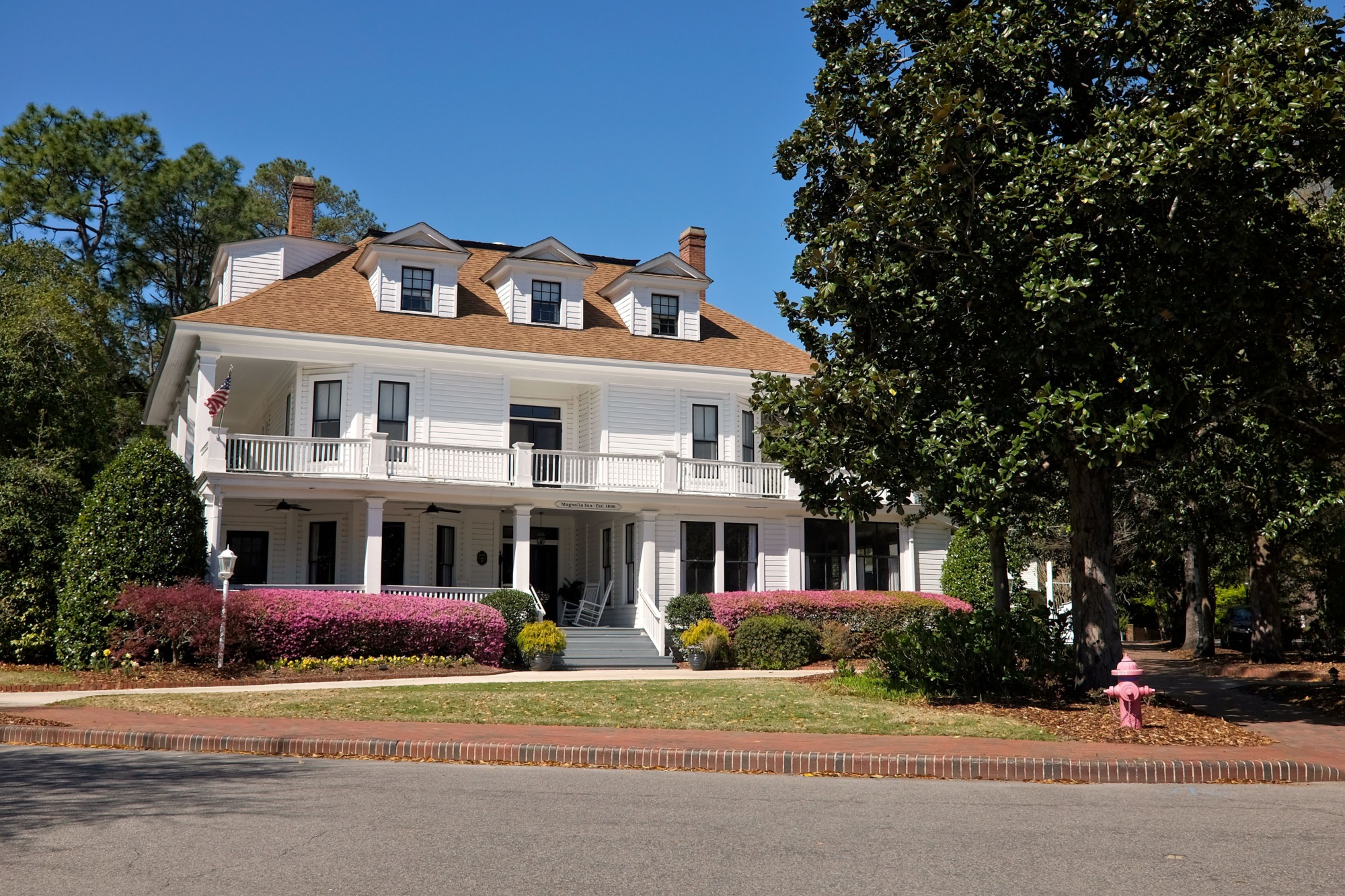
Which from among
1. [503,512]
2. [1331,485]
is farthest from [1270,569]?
[503,512]

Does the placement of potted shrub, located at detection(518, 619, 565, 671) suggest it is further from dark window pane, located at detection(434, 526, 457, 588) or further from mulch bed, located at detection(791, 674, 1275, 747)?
mulch bed, located at detection(791, 674, 1275, 747)

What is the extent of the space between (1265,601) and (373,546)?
18776mm

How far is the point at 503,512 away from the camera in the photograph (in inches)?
1139

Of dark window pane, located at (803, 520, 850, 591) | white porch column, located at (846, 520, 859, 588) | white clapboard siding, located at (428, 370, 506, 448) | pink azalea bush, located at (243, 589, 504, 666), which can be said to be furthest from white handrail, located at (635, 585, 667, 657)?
white porch column, located at (846, 520, 859, 588)

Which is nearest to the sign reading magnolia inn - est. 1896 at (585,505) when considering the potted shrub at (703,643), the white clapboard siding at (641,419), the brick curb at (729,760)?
the white clapboard siding at (641,419)

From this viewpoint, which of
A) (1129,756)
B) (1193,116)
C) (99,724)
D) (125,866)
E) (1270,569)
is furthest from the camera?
(1270,569)

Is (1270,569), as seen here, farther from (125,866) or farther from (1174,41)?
(125,866)

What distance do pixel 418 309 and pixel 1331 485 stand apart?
20707 millimetres

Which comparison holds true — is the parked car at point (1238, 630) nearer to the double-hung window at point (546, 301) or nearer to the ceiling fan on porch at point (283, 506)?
the double-hung window at point (546, 301)

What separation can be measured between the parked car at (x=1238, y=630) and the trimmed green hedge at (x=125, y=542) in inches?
1171

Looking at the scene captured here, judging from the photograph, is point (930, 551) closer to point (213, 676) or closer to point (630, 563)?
point (630, 563)

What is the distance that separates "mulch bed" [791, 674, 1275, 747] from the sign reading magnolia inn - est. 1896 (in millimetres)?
12772

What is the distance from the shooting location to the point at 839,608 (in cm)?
2648

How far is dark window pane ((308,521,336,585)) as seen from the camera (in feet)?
90.1
